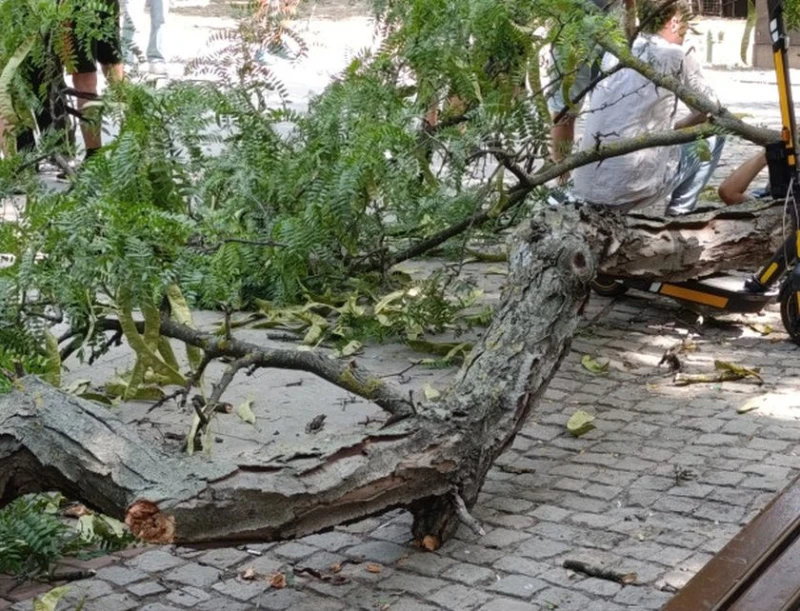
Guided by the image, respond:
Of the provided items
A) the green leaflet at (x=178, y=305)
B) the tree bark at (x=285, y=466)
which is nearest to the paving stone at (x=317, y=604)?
the tree bark at (x=285, y=466)

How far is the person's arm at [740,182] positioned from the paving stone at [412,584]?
435 centimetres

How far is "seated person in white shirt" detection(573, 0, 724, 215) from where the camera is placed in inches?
254

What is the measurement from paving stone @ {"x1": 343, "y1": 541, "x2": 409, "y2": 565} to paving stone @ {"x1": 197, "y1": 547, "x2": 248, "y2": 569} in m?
0.32

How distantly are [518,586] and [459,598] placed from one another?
19 centimetres

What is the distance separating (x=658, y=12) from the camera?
249 inches

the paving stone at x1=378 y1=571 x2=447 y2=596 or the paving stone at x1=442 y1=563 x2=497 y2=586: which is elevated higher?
the paving stone at x1=378 y1=571 x2=447 y2=596

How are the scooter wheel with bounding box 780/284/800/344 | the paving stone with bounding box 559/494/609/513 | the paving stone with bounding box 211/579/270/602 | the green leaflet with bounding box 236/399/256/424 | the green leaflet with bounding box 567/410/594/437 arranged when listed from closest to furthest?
the paving stone with bounding box 211/579/270/602, the paving stone with bounding box 559/494/609/513, the green leaflet with bounding box 567/410/594/437, the green leaflet with bounding box 236/399/256/424, the scooter wheel with bounding box 780/284/800/344

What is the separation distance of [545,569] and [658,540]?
0.40 m

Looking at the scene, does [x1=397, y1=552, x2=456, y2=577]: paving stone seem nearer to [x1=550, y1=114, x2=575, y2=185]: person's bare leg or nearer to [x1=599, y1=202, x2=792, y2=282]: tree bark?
[x1=599, y1=202, x2=792, y2=282]: tree bark

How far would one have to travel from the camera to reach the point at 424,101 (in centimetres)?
612

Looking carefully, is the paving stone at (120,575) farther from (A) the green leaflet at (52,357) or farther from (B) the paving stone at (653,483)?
(B) the paving stone at (653,483)

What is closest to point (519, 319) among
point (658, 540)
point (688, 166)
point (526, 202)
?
point (658, 540)

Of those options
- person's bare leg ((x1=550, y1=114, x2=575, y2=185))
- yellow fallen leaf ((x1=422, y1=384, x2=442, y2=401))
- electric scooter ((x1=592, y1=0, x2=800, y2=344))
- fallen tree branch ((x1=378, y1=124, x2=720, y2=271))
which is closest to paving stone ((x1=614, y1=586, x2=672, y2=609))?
yellow fallen leaf ((x1=422, y1=384, x2=442, y2=401))

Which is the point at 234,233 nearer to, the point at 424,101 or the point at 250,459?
the point at 424,101
